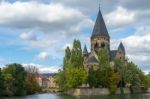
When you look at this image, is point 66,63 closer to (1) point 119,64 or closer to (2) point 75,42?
(2) point 75,42

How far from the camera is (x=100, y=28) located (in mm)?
150625

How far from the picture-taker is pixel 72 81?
10844 centimetres

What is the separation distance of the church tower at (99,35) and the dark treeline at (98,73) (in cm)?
2085

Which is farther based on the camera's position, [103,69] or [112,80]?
[112,80]

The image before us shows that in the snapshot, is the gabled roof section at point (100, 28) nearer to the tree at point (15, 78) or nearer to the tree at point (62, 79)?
the tree at point (62, 79)

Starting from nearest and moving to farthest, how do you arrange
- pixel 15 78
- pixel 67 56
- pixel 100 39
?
pixel 15 78, pixel 67 56, pixel 100 39

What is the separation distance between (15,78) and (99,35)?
47264 millimetres

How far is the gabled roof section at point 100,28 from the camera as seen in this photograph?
150125 millimetres

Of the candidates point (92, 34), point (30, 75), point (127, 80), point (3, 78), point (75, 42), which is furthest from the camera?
point (92, 34)

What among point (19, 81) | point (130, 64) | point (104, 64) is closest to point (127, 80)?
point (130, 64)

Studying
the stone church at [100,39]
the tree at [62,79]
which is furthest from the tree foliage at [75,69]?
the stone church at [100,39]

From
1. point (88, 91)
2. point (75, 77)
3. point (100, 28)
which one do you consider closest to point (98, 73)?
point (88, 91)

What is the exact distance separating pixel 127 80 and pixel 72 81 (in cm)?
2496

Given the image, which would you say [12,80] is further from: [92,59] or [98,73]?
[92,59]
